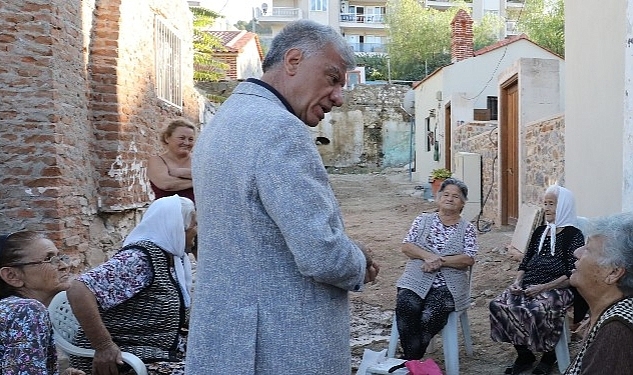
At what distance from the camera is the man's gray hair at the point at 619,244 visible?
2.37m

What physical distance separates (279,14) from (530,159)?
3836 cm

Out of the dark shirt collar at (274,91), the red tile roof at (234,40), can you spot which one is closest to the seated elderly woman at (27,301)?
the dark shirt collar at (274,91)

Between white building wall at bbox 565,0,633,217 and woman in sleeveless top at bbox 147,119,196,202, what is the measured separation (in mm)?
3058

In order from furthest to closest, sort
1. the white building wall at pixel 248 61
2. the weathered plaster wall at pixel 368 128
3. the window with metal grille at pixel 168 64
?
the weathered plaster wall at pixel 368 128 < the white building wall at pixel 248 61 < the window with metal grille at pixel 168 64

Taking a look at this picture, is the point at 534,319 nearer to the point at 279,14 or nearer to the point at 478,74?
the point at 478,74

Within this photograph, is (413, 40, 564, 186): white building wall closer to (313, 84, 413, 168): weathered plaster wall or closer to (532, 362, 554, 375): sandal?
(313, 84, 413, 168): weathered plaster wall

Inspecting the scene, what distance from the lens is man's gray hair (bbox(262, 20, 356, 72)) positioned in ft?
6.09

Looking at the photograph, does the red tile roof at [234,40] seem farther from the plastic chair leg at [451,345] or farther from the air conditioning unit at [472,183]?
the plastic chair leg at [451,345]

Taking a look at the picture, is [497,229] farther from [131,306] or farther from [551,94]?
[131,306]

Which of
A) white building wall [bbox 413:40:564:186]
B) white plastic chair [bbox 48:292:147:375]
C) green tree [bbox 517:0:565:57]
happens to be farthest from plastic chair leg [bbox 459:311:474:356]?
green tree [bbox 517:0:565:57]

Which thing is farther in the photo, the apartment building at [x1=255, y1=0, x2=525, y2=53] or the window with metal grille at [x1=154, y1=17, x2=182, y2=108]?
the apartment building at [x1=255, y1=0, x2=525, y2=53]

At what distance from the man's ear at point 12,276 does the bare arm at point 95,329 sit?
7.6 inches

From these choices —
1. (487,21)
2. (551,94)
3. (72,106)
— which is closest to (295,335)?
(72,106)

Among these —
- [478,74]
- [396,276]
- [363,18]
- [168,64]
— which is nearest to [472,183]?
A: [396,276]
